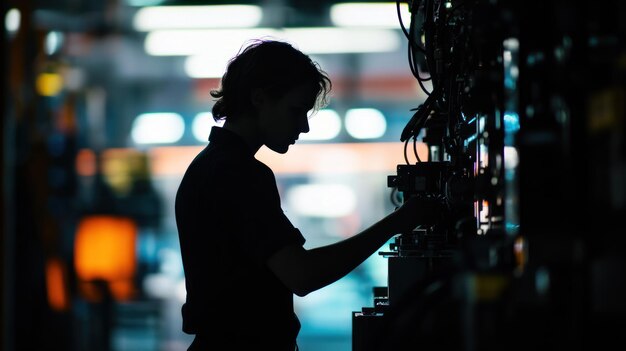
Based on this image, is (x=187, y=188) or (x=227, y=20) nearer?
(x=187, y=188)

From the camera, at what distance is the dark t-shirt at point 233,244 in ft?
7.30

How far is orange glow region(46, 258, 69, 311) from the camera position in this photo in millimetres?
6828

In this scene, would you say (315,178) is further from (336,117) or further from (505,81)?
(505,81)

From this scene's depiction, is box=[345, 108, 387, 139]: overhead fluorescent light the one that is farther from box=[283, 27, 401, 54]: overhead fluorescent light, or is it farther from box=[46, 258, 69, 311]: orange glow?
box=[46, 258, 69, 311]: orange glow

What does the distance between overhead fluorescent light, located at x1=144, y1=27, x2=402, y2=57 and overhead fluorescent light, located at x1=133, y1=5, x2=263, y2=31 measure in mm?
65

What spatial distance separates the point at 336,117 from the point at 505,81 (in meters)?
4.66

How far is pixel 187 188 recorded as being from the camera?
2.34 meters

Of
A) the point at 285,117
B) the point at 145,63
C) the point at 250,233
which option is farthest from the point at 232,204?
the point at 145,63

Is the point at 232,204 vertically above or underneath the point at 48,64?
underneath

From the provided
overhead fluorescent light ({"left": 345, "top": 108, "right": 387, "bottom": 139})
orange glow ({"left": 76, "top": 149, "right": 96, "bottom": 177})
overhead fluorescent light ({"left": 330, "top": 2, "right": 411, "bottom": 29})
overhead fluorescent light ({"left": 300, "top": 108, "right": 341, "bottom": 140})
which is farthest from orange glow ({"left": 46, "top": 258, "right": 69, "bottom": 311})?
overhead fluorescent light ({"left": 330, "top": 2, "right": 411, "bottom": 29})

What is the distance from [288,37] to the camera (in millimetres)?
6387

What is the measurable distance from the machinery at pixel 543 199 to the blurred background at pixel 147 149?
178 inches

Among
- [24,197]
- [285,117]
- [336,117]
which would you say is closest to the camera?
[285,117]

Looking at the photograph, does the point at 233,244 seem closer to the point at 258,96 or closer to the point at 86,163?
the point at 258,96
